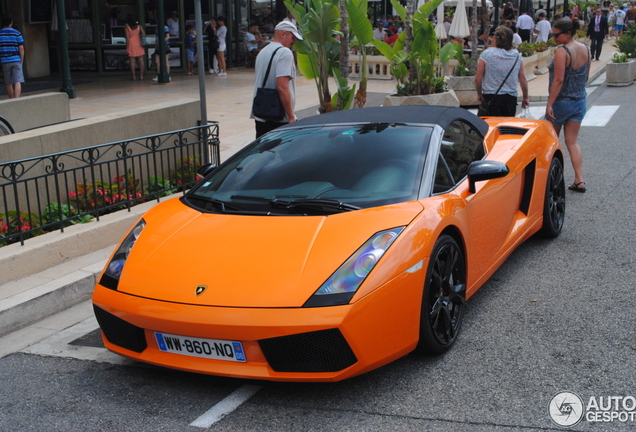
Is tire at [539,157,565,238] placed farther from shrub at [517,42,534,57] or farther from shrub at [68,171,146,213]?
shrub at [517,42,534,57]

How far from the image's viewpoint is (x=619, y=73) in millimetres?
20609

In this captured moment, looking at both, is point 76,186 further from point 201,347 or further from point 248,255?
point 201,347

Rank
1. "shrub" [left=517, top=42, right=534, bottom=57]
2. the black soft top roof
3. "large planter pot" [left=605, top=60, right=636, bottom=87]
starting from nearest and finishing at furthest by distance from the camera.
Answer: the black soft top roof < "large planter pot" [left=605, top=60, right=636, bottom=87] < "shrub" [left=517, top=42, right=534, bottom=57]

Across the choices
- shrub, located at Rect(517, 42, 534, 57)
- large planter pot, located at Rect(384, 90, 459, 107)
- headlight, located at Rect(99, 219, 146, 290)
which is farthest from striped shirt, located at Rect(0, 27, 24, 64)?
shrub, located at Rect(517, 42, 534, 57)

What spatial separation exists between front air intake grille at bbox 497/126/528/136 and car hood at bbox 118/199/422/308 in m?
2.36

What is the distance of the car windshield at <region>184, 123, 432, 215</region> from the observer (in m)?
4.48

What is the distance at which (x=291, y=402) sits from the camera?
12.5 feet

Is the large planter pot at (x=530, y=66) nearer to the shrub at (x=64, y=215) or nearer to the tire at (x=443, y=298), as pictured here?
the shrub at (x=64, y=215)

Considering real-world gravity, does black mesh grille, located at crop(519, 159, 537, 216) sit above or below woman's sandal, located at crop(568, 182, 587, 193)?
above

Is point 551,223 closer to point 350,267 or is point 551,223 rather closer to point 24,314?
point 350,267

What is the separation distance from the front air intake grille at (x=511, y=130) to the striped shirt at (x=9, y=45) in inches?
465

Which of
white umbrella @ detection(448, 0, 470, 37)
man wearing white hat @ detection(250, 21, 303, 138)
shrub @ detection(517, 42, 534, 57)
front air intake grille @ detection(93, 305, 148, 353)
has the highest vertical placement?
white umbrella @ detection(448, 0, 470, 37)

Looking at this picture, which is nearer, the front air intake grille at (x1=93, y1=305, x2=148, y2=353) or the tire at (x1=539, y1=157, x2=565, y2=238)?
the front air intake grille at (x1=93, y1=305, x2=148, y2=353)

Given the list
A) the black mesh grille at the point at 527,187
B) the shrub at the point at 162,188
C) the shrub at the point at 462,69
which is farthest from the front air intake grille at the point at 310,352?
the shrub at the point at 462,69
